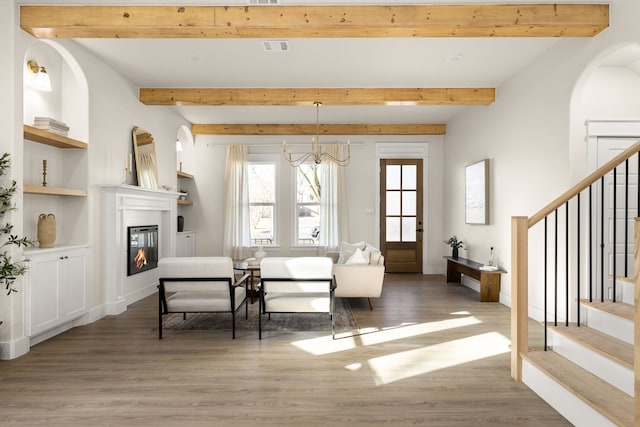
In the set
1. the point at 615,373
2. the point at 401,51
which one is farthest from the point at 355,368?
the point at 401,51

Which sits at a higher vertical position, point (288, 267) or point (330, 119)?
point (330, 119)

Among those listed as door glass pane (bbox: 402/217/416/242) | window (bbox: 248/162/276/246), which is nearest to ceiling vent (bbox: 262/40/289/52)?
window (bbox: 248/162/276/246)

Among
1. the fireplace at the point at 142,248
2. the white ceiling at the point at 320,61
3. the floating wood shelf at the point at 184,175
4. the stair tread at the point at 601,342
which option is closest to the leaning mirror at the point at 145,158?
the fireplace at the point at 142,248

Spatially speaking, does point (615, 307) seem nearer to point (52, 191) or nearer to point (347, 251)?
point (347, 251)

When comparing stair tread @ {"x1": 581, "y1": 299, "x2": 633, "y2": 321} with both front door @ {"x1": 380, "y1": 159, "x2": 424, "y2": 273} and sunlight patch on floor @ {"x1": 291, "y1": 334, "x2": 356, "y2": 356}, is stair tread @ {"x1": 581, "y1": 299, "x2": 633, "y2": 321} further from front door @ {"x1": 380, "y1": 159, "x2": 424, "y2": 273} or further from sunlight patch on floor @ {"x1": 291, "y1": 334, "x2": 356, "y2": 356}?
front door @ {"x1": 380, "y1": 159, "x2": 424, "y2": 273}

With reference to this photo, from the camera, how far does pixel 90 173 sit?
4.62 m

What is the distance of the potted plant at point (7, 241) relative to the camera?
→ 327 centimetres

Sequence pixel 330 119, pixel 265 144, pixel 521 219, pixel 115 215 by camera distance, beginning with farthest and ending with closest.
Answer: pixel 265 144 < pixel 330 119 < pixel 115 215 < pixel 521 219

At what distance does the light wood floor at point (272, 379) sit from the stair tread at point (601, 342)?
0.49m

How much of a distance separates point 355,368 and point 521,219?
175 centimetres

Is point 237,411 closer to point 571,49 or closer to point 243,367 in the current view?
point 243,367

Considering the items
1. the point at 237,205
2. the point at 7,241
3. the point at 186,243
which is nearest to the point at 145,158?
the point at 186,243

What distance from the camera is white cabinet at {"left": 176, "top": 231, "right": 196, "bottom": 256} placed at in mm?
7538

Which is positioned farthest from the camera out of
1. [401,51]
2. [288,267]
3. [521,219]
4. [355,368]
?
[401,51]
